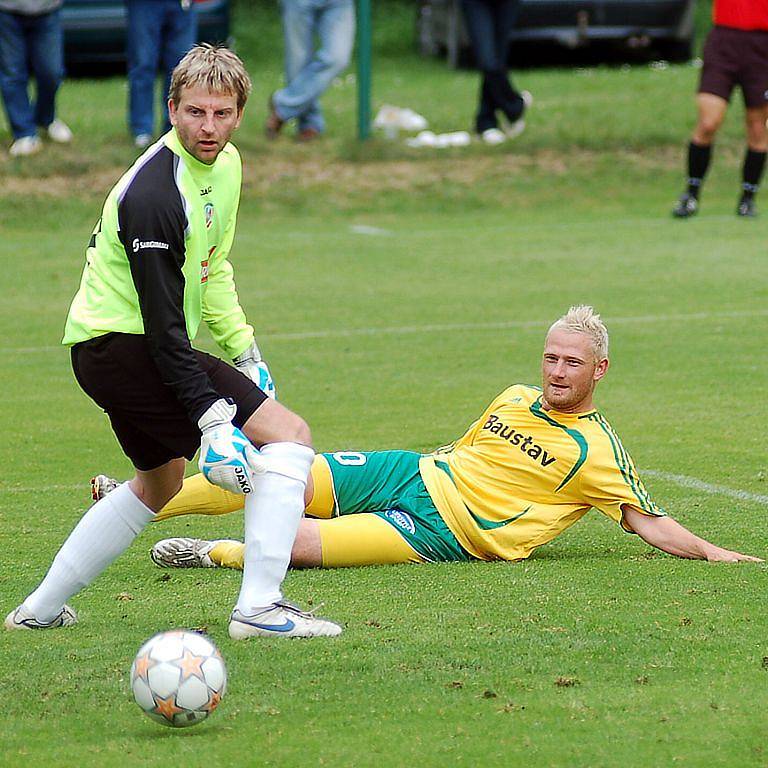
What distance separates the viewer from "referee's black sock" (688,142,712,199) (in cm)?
1443

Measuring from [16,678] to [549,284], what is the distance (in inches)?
325

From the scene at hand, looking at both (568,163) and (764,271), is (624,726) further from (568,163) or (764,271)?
(568,163)

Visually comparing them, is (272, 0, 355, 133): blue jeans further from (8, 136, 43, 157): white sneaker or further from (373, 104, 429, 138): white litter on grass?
(8, 136, 43, 157): white sneaker

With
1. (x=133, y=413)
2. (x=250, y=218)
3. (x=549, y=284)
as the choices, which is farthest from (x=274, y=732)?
(x=250, y=218)

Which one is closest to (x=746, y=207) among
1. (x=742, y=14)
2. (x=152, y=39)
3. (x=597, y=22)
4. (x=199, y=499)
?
(x=742, y=14)

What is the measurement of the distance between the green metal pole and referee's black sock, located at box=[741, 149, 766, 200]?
434cm

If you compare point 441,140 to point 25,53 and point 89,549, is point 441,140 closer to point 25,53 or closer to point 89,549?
point 25,53

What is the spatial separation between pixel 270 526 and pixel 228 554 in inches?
41.0

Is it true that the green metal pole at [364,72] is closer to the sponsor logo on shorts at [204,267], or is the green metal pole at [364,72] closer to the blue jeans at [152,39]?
the blue jeans at [152,39]

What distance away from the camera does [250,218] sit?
51.3ft

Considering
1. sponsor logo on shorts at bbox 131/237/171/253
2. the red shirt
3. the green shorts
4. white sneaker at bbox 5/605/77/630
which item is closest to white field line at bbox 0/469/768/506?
the green shorts

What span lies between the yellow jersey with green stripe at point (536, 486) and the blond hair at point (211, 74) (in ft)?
5.96

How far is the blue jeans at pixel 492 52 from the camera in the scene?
16875 millimetres

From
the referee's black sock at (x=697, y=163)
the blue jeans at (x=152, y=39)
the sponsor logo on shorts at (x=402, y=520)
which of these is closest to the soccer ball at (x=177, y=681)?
the sponsor logo on shorts at (x=402, y=520)
